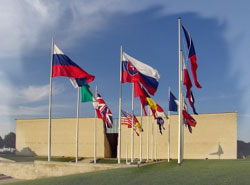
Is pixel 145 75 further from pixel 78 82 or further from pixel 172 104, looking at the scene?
pixel 172 104

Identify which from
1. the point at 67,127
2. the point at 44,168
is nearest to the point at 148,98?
the point at 44,168

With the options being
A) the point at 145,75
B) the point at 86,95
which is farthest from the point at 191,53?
the point at 86,95

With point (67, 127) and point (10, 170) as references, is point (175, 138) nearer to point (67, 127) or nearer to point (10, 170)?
point (67, 127)

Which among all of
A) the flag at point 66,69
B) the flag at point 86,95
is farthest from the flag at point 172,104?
the flag at point 66,69

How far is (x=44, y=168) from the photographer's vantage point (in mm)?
21625

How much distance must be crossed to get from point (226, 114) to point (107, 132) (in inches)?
859

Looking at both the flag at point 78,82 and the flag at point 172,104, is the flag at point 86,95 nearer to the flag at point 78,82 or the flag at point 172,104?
the flag at point 78,82

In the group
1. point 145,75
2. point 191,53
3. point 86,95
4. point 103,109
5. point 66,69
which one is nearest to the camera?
point 191,53

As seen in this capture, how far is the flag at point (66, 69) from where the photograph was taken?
2042 cm

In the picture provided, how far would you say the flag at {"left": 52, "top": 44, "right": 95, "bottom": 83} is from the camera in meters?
20.4

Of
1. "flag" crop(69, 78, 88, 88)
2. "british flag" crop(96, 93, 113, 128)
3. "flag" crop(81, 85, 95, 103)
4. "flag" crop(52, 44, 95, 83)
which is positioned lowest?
"british flag" crop(96, 93, 113, 128)

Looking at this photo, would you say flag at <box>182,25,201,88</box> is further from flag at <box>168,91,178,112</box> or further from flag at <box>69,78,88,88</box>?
flag at <box>168,91,178,112</box>

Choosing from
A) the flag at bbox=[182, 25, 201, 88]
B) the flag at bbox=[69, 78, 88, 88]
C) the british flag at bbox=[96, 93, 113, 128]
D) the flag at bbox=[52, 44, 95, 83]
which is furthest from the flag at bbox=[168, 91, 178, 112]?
the flag at bbox=[182, 25, 201, 88]

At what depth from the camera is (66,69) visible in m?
20.5
